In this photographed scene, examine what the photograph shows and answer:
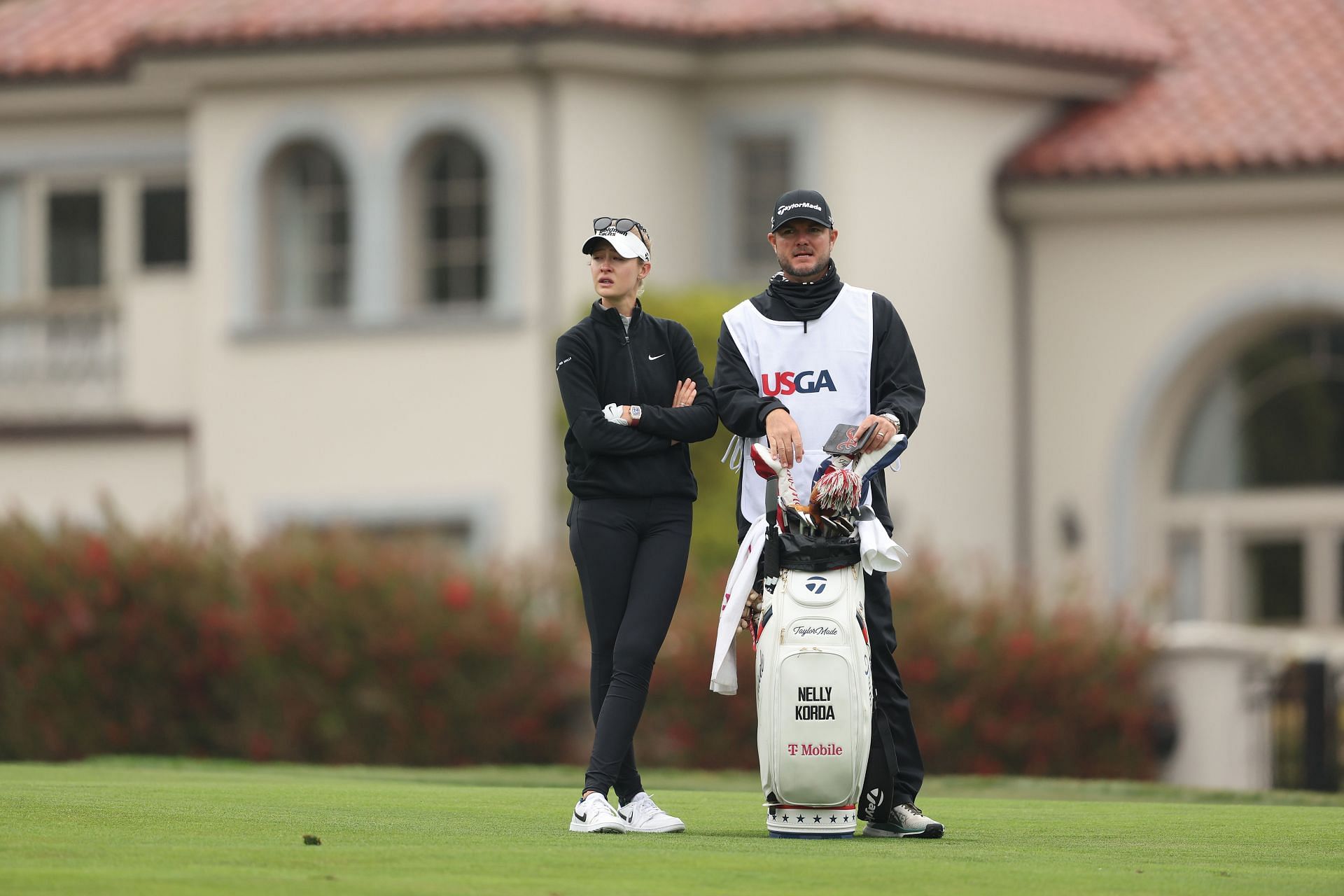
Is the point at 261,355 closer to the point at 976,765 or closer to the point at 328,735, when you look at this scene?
the point at 328,735

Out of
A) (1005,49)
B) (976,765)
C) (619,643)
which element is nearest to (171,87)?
(1005,49)

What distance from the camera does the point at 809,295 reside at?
9.51 metres

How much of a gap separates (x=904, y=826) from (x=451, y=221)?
14.2m

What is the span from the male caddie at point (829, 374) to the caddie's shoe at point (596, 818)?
35.1 inches

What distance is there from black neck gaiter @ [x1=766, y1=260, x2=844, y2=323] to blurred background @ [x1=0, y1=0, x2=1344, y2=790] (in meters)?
10.7

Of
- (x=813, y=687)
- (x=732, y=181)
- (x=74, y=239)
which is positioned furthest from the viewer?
(x=74, y=239)

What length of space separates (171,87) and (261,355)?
272 cm

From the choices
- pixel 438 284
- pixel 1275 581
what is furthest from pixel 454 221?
pixel 1275 581

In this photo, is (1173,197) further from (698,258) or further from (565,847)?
(565,847)

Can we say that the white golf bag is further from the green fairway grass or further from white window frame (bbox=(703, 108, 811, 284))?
white window frame (bbox=(703, 108, 811, 284))

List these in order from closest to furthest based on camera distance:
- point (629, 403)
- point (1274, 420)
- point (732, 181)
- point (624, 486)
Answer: point (624, 486)
point (629, 403)
point (732, 181)
point (1274, 420)

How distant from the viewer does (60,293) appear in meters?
25.4

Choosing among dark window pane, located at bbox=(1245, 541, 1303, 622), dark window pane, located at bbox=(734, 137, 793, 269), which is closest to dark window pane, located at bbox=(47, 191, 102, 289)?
dark window pane, located at bbox=(734, 137, 793, 269)

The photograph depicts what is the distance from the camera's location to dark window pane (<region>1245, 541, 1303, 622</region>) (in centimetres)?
2361
